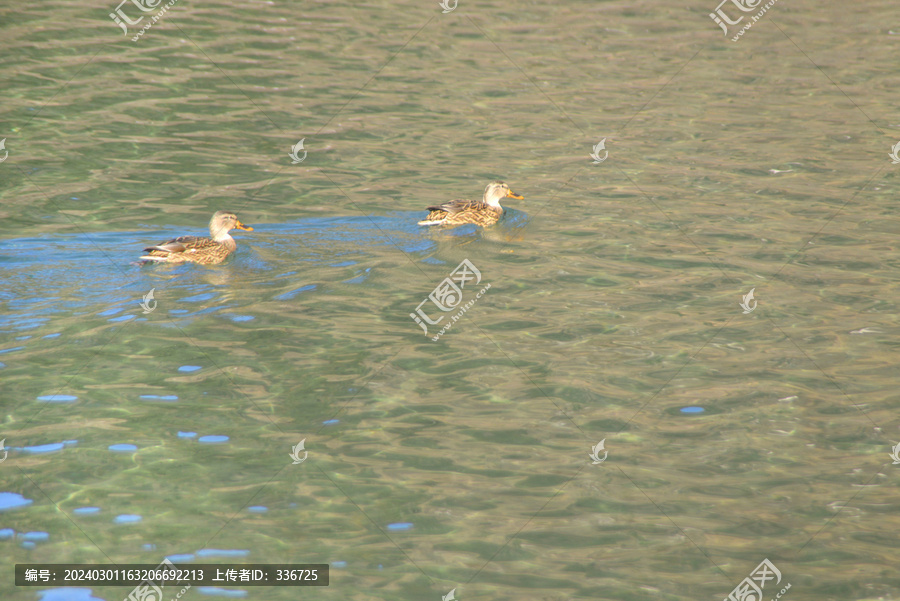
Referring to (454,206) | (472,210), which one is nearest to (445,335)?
(454,206)

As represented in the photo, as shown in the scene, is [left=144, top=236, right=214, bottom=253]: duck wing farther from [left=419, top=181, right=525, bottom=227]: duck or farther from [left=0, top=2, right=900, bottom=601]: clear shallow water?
[left=419, top=181, right=525, bottom=227]: duck

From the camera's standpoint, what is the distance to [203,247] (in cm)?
928

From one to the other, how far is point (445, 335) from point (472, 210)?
10.2 feet

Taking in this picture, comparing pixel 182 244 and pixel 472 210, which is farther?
pixel 472 210

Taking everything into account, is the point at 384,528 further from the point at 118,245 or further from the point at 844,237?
the point at 844,237

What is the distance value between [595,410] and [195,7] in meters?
17.0

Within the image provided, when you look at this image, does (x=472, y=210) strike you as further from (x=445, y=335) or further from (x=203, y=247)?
(x=203, y=247)

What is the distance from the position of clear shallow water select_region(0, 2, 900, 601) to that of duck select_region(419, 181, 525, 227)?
11.0 inches

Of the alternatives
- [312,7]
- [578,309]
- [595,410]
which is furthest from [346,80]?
[595,410]

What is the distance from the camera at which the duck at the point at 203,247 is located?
892 cm

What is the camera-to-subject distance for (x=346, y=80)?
16.4 metres

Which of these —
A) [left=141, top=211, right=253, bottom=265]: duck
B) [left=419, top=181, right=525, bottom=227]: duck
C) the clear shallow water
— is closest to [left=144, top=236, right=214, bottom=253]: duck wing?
[left=141, top=211, right=253, bottom=265]: duck

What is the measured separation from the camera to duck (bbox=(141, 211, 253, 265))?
8922 millimetres

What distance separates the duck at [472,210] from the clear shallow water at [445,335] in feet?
0.91
